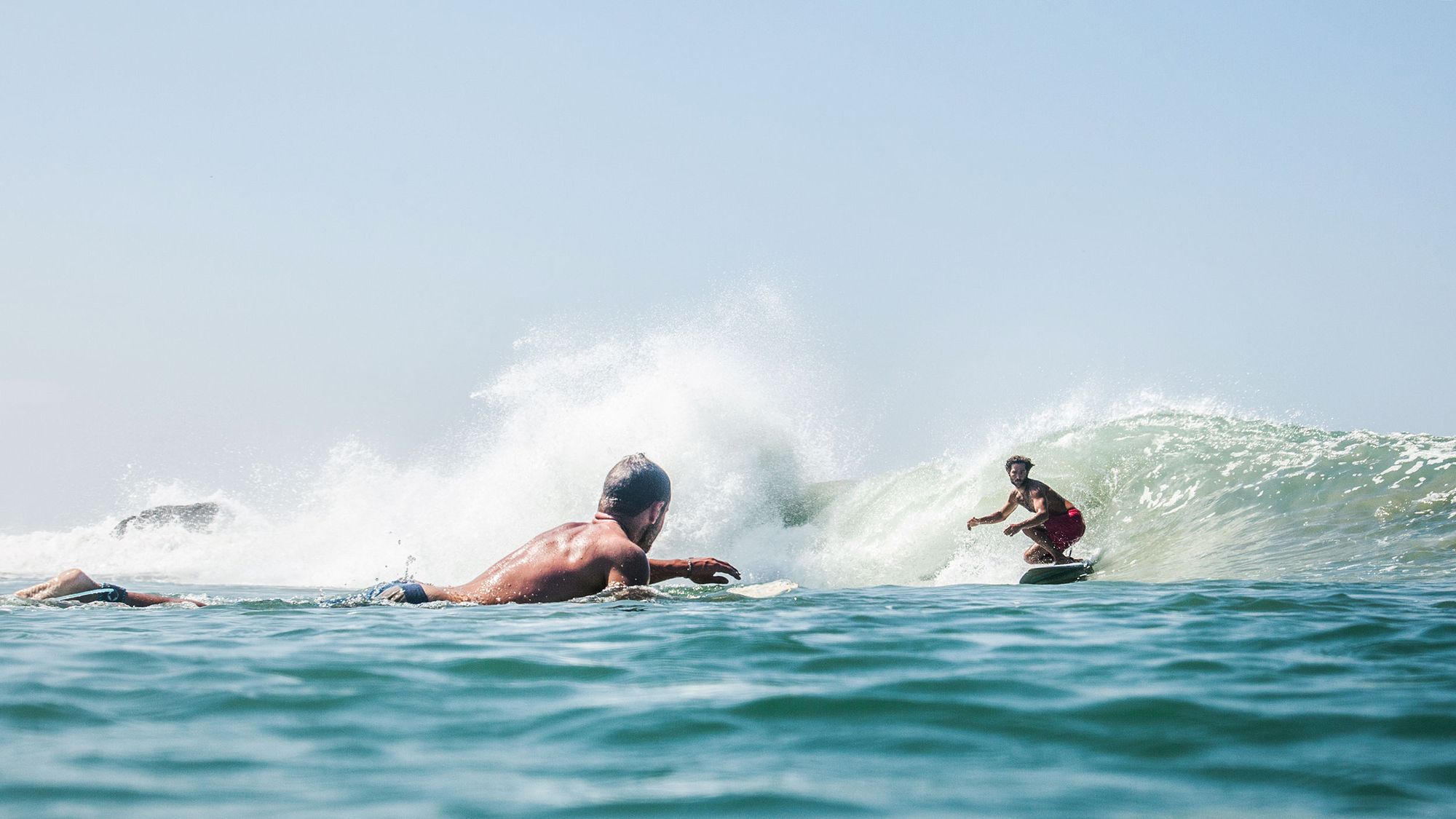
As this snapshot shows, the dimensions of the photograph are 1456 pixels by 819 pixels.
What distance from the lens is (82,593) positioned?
7.14 m

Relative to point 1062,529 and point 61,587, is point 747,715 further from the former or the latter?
point 1062,529

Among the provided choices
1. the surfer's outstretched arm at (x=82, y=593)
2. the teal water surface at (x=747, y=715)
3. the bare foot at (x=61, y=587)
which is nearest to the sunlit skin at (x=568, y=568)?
the teal water surface at (x=747, y=715)

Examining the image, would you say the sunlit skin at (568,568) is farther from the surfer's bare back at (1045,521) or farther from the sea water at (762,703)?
the surfer's bare back at (1045,521)

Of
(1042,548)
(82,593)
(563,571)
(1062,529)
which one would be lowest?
(82,593)

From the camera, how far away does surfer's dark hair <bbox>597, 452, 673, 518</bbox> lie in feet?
23.8

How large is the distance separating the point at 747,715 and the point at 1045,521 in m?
9.42

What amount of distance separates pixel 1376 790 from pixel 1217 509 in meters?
11.8

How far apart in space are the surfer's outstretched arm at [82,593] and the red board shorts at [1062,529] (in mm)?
8814

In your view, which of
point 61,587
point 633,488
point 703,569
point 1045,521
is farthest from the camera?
point 1045,521

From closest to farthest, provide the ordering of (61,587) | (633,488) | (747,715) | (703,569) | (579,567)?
(747,715), (579,567), (61,587), (633,488), (703,569)

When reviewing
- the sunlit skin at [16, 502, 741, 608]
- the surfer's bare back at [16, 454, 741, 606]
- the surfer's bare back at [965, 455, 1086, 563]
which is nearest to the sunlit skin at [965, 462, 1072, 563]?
the surfer's bare back at [965, 455, 1086, 563]

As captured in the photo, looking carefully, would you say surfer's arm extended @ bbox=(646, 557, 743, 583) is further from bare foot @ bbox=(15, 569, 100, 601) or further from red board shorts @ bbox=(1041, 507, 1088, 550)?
red board shorts @ bbox=(1041, 507, 1088, 550)

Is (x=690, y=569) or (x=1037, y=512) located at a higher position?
(x=1037, y=512)

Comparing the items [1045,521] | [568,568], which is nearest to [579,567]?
[568,568]
